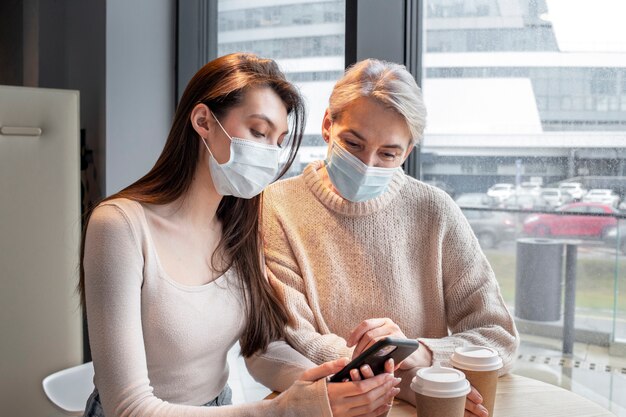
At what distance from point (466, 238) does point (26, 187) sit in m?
1.58

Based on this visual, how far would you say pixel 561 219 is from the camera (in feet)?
6.20

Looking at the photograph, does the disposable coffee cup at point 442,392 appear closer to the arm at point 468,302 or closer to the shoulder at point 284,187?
the arm at point 468,302

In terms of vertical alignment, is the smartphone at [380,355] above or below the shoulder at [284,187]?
below

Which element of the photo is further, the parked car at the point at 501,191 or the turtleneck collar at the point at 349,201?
the parked car at the point at 501,191

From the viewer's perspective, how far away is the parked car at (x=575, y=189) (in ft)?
6.08

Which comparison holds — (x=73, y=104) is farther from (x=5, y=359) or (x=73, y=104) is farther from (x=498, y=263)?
(x=498, y=263)

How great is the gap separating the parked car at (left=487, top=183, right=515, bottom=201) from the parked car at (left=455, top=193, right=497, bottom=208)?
14 millimetres

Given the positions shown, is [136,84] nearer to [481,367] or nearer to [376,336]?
[376,336]

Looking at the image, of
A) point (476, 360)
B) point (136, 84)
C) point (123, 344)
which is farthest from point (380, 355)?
point (136, 84)

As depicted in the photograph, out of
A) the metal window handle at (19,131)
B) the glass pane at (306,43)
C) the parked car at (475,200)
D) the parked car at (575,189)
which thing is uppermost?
the glass pane at (306,43)

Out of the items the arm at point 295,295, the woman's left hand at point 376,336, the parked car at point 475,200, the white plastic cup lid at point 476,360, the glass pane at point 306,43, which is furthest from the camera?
the glass pane at point 306,43

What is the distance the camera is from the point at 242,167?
1414 millimetres

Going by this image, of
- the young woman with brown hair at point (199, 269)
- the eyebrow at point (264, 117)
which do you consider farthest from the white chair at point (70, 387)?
the eyebrow at point (264, 117)

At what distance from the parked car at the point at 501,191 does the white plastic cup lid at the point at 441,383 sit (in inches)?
38.7
